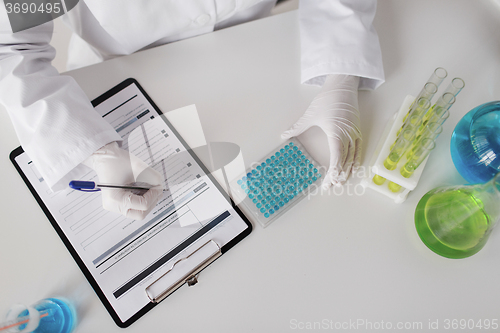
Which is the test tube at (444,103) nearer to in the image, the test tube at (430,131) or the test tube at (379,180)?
the test tube at (430,131)

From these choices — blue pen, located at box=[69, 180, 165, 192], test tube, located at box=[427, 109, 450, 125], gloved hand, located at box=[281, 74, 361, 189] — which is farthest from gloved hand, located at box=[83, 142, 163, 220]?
test tube, located at box=[427, 109, 450, 125]

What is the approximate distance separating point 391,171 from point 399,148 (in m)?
0.04

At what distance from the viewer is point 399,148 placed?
0.56m

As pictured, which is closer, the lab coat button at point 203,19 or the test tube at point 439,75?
the test tube at point 439,75

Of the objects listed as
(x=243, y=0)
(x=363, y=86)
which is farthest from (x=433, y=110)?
(x=243, y=0)

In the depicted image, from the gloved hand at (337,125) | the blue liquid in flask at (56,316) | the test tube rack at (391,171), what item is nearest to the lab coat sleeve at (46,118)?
the blue liquid in flask at (56,316)

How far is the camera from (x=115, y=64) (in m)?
0.72

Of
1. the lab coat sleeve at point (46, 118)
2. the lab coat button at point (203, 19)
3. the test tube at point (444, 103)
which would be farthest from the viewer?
the lab coat button at point (203, 19)

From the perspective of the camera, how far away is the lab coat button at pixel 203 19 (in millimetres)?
696

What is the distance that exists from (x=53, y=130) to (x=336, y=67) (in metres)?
0.59

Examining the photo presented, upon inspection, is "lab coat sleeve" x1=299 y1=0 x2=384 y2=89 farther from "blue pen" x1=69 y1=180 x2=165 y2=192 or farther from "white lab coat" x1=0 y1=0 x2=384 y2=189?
"blue pen" x1=69 y1=180 x2=165 y2=192

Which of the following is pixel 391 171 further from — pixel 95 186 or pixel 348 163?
pixel 95 186

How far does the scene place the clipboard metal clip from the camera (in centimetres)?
54

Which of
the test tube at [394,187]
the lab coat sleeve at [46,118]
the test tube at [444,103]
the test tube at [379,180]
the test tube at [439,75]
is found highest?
the lab coat sleeve at [46,118]
